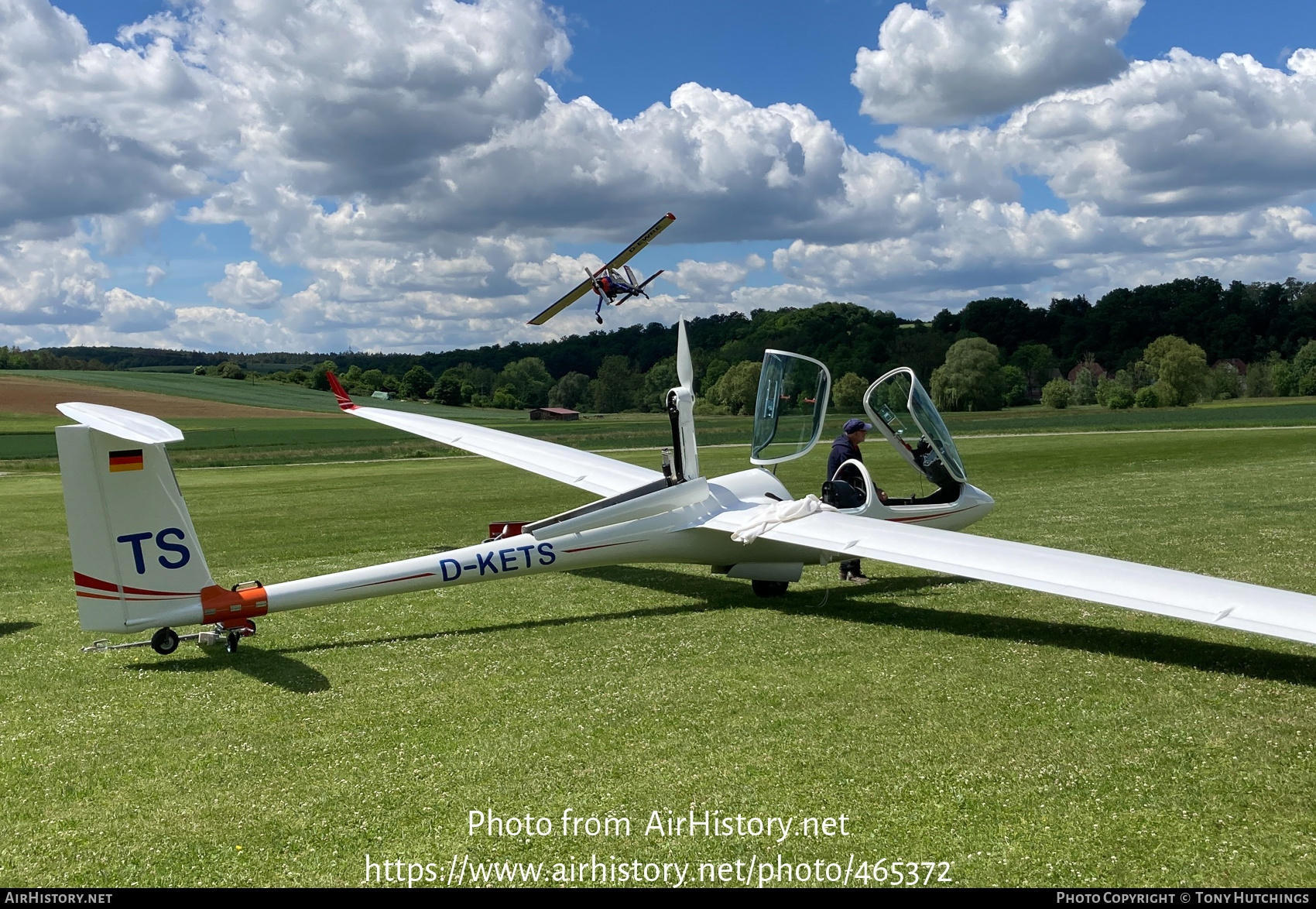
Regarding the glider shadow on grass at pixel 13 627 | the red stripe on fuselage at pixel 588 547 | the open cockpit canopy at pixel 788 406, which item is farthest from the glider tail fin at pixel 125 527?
the open cockpit canopy at pixel 788 406

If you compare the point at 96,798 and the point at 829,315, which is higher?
the point at 829,315

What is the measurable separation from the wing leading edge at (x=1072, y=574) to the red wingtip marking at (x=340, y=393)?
22.6 feet

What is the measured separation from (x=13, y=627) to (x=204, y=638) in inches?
139

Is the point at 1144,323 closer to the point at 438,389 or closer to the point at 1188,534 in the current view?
the point at 438,389

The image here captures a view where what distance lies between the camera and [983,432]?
2005 inches

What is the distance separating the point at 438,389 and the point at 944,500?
308 ft

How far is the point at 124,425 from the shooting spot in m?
6.30

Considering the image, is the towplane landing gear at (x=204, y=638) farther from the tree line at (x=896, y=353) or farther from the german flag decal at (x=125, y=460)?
the tree line at (x=896, y=353)

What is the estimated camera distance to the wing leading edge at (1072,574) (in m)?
6.00

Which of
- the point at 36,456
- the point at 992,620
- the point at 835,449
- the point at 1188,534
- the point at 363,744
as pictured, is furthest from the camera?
the point at 36,456

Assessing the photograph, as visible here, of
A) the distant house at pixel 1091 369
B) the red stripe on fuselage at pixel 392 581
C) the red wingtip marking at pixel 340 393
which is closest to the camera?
the red stripe on fuselage at pixel 392 581

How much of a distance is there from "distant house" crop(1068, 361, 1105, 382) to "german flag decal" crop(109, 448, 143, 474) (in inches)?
4334

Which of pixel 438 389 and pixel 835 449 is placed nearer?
pixel 835 449

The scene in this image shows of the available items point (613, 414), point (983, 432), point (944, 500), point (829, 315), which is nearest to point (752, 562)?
point (944, 500)
